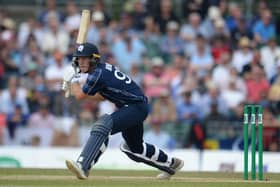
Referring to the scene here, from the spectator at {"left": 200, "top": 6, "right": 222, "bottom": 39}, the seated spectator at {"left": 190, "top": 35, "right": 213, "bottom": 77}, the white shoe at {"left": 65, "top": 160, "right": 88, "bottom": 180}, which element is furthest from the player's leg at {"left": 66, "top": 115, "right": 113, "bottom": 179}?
the spectator at {"left": 200, "top": 6, "right": 222, "bottom": 39}

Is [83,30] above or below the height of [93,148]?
above

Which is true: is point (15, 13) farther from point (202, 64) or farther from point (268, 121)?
point (268, 121)

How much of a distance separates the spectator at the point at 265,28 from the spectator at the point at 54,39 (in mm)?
3746

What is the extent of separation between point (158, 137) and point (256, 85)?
7.42ft

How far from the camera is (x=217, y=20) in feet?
62.0

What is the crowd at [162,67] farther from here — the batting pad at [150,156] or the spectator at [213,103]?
the batting pad at [150,156]

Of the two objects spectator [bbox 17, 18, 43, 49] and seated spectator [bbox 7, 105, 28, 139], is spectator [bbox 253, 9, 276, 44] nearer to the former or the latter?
spectator [bbox 17, 18, 43, 49]

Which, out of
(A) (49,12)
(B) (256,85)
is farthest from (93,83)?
(A) (49,12)

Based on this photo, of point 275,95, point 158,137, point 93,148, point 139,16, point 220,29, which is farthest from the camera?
point 139,16

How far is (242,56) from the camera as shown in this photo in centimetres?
1817

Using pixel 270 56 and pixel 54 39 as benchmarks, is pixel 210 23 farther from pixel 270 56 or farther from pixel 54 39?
pixel 54 39

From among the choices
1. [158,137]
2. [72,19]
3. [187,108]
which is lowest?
[158,137]

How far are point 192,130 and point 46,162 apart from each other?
255cm

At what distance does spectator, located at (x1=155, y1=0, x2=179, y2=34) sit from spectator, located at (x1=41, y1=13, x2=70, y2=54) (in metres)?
1.89
